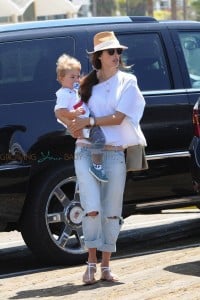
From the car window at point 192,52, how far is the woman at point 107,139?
1594 millimetres

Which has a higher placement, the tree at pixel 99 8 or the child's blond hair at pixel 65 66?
the tree at pixel 99 8

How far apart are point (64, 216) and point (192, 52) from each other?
78.1 inches

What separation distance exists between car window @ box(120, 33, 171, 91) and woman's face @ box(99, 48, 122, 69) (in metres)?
1.18

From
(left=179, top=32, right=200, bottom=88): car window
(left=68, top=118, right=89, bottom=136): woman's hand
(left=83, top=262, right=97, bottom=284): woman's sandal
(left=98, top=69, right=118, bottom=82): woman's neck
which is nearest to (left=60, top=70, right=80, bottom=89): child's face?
(left=98, top=69, right=118, bottom=82): woman's neck

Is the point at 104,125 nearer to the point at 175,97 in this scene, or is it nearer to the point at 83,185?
the point at 83,185

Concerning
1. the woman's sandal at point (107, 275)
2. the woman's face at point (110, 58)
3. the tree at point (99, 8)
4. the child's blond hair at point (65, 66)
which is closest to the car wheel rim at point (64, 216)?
the woman's sandal at point (107, 275)

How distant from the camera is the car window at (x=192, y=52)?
7457mm

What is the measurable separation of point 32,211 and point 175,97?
5.36 ft

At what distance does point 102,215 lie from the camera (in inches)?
237

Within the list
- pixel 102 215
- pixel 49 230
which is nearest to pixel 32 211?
pixel 49 230

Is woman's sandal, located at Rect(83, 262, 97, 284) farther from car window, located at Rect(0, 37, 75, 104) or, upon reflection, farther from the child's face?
car window, located at Rect(0, 37, 75, 104)

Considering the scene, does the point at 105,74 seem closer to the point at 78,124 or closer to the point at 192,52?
the point at 78,124

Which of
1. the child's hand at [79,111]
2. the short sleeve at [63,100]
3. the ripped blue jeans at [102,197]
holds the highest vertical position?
the short sleeve at [63,100]

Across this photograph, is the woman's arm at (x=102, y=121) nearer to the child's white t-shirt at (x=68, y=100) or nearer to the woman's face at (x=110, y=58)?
the child's white t-shirt at (x=68, y=100)
